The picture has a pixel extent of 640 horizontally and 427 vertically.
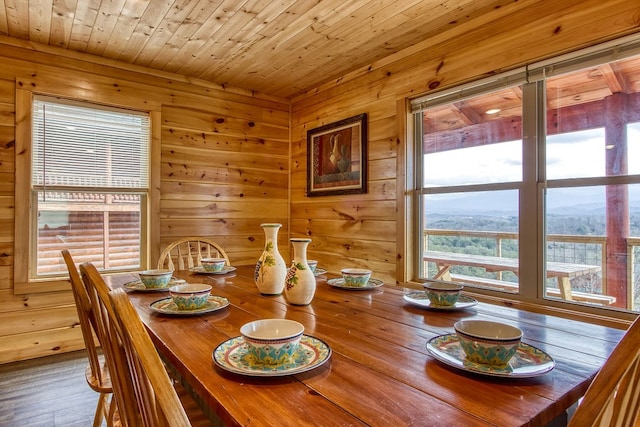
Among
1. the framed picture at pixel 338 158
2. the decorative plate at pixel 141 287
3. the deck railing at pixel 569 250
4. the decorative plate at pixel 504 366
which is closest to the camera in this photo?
the decorative plate at pixel 504 366

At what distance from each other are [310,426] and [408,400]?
7.6 inches

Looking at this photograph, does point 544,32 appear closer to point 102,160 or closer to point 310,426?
point 310,426

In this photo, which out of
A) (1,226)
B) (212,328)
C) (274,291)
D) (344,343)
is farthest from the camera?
(1,226)

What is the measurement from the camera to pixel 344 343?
0.97 meters

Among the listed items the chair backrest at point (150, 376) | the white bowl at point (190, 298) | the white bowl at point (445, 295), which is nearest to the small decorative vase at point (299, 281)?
the white bowl at point (190, 298)

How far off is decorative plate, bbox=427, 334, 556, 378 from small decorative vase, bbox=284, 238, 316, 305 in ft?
1.67

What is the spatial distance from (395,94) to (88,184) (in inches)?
97.1

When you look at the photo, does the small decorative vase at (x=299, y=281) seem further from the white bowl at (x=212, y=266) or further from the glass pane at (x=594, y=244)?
the glass pane at (x=594, y=244)

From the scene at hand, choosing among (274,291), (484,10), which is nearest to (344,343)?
(274,291)

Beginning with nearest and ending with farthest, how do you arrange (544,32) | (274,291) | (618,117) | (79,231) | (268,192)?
(274,291)
(618,117)
(544,32)
(79,231)
(268,192)

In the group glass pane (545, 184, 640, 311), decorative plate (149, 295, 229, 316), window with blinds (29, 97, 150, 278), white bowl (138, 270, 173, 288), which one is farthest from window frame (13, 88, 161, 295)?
glass pane (545, 184, 640, 311)

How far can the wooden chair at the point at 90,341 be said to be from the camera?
113cm

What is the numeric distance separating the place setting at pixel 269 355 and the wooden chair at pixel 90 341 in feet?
1.82

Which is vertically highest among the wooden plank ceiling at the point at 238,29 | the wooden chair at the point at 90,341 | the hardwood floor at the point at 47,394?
the wooden plank ceiling at the point at 238,29
